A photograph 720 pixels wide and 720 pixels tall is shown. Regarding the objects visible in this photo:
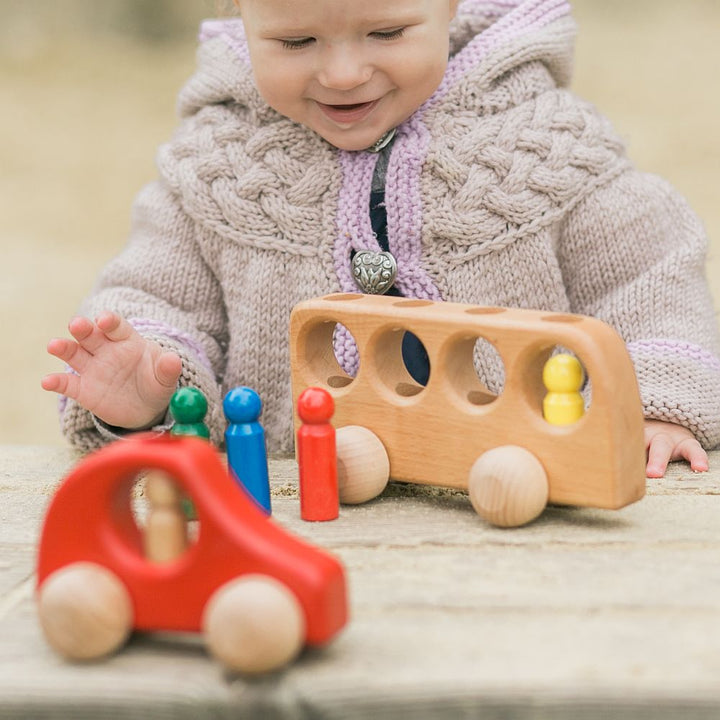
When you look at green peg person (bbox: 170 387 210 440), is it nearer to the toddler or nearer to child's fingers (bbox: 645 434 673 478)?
the toddler

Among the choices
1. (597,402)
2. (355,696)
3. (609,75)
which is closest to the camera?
(355,696)

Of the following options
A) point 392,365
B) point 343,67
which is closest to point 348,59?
point 343,67

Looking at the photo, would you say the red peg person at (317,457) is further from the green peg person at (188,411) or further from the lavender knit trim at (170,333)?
the lavender knit trim at (170,333)

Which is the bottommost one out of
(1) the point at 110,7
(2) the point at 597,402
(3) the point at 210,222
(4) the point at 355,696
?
(4) the point at 355,696

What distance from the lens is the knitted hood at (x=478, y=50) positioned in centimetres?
127

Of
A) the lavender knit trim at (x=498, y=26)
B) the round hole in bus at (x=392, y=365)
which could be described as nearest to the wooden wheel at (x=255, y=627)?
the round hole in bus at (x=392, y=365)

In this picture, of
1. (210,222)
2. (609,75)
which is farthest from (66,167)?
(210,222)

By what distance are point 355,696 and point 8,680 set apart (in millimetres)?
208

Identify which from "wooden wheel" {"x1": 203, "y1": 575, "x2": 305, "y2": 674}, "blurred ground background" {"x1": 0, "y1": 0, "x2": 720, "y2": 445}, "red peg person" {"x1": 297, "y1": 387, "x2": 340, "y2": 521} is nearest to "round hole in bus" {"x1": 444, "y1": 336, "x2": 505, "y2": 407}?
"red peg person" {"x1": 297, "y1": 387, "x2": 340, "y2": 521}

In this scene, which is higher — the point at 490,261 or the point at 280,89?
the point at 280,89

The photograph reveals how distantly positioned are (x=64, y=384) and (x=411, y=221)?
39cm

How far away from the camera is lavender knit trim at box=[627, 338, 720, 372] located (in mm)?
1199

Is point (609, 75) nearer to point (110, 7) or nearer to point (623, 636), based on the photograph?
point (110, 7)

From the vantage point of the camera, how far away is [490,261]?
123 cm
